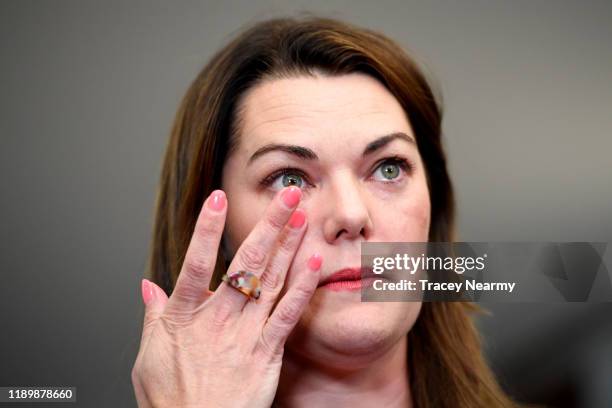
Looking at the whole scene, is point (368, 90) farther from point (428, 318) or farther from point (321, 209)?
point (428, 318)

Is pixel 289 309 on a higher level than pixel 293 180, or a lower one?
lower

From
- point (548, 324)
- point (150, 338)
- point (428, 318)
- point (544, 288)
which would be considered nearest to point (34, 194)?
point (150, 338)

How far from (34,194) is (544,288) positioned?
3.97 feet

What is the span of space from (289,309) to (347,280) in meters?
0.14

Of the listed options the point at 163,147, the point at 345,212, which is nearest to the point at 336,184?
the point at 345,212

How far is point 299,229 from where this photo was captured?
45.6 inches

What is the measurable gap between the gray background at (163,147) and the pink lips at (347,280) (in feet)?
2.09

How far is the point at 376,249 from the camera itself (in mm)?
1229

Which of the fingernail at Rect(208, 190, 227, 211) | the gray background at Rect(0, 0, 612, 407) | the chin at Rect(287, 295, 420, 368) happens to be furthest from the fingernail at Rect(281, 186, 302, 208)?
the gray background at Rect(0, 0, 612, 407)

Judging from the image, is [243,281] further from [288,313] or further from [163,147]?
[163,147]

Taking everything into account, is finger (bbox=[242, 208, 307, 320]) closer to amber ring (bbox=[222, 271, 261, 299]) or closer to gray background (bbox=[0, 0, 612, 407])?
amber ring (bbox=[222, 271, 261, 299])

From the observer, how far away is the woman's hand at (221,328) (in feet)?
3.54

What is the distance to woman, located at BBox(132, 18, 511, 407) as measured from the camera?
111cm

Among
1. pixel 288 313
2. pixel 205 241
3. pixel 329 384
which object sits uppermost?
pixel 205 241
